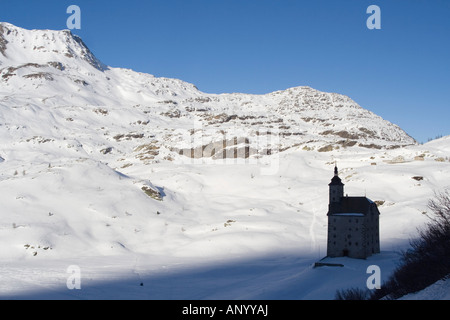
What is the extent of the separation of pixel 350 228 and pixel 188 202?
100 feet

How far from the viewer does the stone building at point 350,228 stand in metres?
35.5

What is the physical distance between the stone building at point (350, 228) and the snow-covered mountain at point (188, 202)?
154cm

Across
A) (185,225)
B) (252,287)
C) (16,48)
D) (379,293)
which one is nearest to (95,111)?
(16,48)

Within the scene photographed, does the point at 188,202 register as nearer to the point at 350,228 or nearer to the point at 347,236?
the point at 347,236

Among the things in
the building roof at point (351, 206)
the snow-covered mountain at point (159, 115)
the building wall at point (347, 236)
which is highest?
the snow-covered mountain at point (159, 115)

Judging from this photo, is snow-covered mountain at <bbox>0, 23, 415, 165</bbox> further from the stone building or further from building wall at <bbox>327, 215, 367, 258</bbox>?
building wall at <bbox>327, 215, 367, 258</bbox>

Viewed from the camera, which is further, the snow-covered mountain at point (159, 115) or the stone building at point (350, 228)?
the snow-covered mountain at point (159, 115)

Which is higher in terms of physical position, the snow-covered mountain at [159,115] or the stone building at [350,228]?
the snow-covered mountain at [159,115]

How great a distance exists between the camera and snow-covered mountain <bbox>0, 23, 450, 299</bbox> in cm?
3133

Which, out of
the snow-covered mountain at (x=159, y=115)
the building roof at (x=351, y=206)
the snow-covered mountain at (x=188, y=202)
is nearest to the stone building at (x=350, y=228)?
the building roof at (x=351, y=206)

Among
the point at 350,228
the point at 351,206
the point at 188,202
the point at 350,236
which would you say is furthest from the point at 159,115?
the point at 350,236

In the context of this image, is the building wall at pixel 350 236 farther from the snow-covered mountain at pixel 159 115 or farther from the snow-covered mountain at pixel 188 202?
the snow-covered mountain at pixel 159 115

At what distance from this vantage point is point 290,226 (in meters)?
48.9
